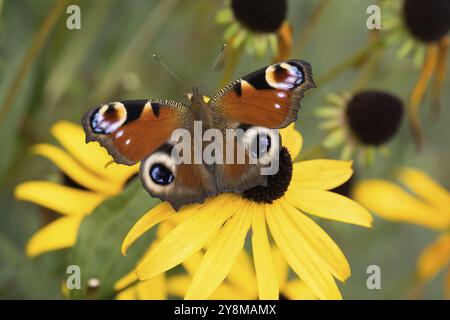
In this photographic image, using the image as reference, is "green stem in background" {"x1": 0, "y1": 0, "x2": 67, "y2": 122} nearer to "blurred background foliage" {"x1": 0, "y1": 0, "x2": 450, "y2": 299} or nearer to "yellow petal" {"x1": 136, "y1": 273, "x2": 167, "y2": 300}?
"blurred background foliage" {"x1": 0, "y1": 0, "x2": 450, "y2": 299}

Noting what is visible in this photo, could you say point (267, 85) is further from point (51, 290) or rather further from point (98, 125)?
point (51, 290)

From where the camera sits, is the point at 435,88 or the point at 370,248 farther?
the point at 370,248

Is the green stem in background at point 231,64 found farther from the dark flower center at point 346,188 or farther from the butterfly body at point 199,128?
the dark flower center at point 346,188

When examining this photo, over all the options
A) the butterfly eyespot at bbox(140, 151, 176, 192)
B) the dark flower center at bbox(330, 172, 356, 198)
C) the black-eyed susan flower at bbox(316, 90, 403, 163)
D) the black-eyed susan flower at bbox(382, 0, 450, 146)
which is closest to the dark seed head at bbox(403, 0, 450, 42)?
the black-eyed susan flower at bbox(382, 0, 450, 146)

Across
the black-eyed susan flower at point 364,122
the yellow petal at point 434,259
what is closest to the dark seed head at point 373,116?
the black-eyed susan flower at point 364,122

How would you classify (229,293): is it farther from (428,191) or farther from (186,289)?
(428,191)

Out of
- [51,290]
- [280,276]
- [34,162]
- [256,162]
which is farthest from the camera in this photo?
[34,162]

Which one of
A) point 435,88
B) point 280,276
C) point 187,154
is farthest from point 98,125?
point 435,88
